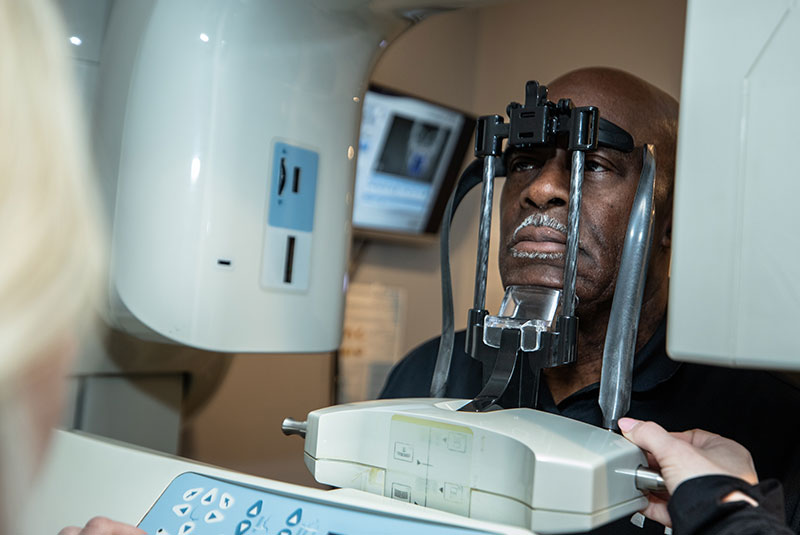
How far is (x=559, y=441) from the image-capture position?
60 cm

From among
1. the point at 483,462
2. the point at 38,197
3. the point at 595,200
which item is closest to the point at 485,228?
the point at 595,200

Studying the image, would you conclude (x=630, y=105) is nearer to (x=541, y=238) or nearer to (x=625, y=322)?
(x=541, y=238)

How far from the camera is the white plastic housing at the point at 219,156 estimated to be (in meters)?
0.92

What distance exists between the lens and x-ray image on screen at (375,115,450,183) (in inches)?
87.0

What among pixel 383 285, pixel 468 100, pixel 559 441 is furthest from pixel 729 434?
pixel 468 100

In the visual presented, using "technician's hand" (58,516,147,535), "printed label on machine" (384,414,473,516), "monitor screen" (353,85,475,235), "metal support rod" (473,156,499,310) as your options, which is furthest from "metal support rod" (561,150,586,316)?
"monitor screen" (353,85,475,235)

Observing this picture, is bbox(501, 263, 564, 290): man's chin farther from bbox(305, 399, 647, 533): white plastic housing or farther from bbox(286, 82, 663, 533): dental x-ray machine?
bbox(305, 399, 647, 533): white plastic housing

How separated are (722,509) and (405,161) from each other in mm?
1820

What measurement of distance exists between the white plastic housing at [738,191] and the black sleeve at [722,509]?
0.35 feet

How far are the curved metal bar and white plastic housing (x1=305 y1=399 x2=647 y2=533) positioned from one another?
10 centimetres

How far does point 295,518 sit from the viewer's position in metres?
0.61

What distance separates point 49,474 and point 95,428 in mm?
191

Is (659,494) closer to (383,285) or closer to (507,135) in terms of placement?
(507,135)

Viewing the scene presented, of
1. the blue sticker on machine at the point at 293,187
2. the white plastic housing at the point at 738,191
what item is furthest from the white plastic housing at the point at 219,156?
the white plastic housing at the point at 738,191
